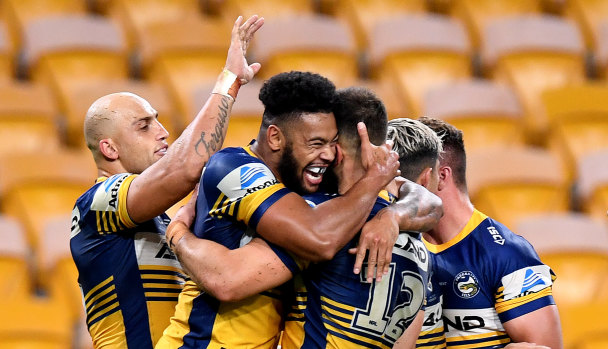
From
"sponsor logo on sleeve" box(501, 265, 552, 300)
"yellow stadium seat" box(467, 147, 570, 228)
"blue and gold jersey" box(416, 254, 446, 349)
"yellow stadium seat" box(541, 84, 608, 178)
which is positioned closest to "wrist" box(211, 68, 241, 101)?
"blue and gold jersey" box(416, 254, 446, 349)

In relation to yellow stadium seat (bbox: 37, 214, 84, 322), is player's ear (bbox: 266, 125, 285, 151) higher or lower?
higher

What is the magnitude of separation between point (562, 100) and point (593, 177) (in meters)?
0.78

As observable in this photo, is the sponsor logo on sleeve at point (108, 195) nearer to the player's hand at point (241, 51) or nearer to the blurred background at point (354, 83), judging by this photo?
the player's hand at point (241, 51)

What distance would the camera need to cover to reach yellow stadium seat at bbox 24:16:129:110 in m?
8.08

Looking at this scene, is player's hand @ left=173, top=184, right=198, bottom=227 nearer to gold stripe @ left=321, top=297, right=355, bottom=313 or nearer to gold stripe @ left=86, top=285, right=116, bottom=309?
gold stripe @ left=86, top=285, right=116, bottom=309

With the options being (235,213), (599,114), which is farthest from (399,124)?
(599,114)

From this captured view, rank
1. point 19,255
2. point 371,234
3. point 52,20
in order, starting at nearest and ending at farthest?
point 371,234, point 19,255, point 52,20

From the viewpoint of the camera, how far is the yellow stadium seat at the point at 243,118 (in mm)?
7531

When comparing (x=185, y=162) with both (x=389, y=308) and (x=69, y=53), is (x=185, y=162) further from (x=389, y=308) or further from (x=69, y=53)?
(x=69, y=53)

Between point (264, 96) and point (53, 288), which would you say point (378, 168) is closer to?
point (264, 96)

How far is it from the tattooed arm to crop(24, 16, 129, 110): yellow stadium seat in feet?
13.8

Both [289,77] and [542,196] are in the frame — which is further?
[542,196]

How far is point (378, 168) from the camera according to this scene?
374 cm

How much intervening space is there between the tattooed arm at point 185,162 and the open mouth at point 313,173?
1.33ft
